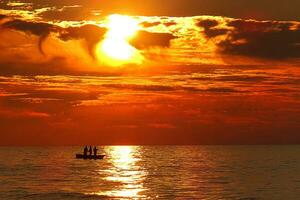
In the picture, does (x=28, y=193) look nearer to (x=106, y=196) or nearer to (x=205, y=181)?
(x=106, y=196)

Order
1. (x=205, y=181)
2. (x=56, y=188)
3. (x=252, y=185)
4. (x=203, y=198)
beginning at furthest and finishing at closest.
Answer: (x=205, y=181)
(x=252, y=185)
(x=56, y=188)
(x=203, y=198)

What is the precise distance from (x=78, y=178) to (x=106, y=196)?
2728 centimetres

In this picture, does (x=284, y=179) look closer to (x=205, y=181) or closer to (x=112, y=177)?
(x=205, y=181)

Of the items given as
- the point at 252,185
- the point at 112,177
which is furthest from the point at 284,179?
the point at 112,177

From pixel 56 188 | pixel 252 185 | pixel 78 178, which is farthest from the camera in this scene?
pixel 78 178

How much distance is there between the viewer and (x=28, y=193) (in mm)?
68000

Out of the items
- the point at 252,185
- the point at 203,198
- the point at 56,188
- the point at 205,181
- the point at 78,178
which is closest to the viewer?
the point at 203,198

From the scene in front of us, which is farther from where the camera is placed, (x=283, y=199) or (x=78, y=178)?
(x=78, y=178)

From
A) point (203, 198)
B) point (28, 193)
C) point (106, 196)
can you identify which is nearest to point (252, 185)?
point (203, 198)

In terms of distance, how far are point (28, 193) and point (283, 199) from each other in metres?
27.4

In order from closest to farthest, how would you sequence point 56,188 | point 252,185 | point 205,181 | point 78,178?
point 56,188
point 252,185
point 205,181
point 78,178

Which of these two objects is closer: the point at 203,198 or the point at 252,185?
Result: the point at 203,198

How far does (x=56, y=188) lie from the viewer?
74250mm

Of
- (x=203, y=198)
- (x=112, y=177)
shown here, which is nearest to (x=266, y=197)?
(x=203, y=198)
